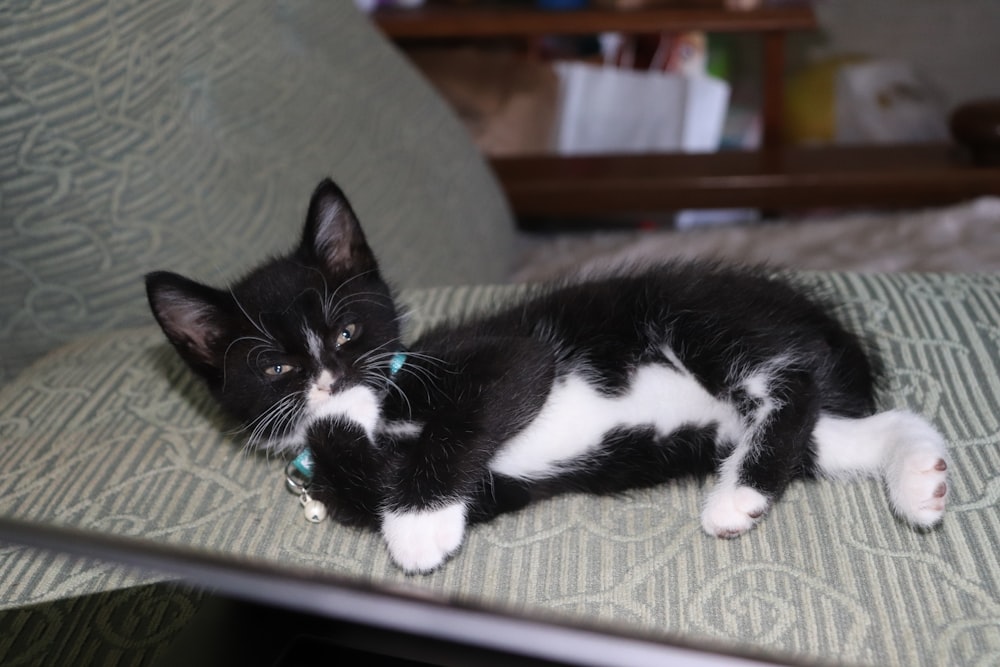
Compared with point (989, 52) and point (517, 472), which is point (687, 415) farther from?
point (989, 52)

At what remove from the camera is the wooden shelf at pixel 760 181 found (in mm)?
1695

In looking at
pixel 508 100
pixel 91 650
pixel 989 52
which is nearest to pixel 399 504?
pixel 91 650

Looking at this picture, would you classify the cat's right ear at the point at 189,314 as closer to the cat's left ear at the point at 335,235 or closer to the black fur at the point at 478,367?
the black fur at the point at 478,367

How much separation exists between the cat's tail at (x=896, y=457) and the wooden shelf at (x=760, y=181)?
2.74 feet

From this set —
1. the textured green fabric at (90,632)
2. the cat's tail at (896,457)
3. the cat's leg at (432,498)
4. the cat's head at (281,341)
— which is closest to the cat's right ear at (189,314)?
the cat's head at (281,341)

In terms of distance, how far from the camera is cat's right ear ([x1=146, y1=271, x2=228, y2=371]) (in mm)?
942

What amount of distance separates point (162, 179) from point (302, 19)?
470 mm

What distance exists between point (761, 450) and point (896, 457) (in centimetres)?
13

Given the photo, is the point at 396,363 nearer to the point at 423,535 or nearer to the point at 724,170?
the point at 423,535

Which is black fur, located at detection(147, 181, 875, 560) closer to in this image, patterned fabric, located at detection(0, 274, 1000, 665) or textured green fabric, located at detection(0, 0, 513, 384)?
patterned fabric, located at detection(0, 274, 1000, 665)

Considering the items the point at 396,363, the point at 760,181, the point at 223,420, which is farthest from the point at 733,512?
the point at 760,181

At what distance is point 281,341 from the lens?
98 centimetres

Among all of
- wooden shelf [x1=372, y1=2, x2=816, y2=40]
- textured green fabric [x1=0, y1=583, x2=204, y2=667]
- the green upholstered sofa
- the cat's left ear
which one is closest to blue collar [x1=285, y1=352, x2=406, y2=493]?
the green upholstered sofa

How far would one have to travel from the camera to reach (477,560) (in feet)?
2.85
